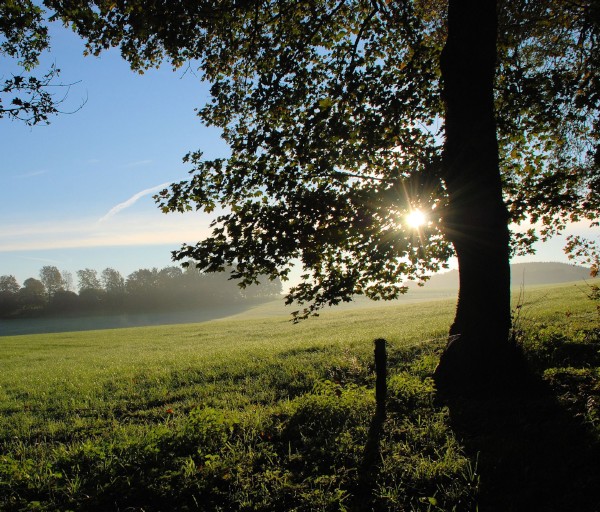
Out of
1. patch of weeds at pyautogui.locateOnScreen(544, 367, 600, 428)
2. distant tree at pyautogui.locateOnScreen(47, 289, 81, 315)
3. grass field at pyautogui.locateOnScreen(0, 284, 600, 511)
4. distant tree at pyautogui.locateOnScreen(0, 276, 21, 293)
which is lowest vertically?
distant tree at pyautogui.locateOnScreen(47, 289, 81, 315)

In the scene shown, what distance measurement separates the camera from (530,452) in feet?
15.6

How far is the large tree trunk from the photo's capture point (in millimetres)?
7746

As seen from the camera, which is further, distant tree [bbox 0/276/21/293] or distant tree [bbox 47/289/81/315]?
distant tree [bbox 0/276/21/293]

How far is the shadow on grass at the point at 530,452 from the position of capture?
392 cm

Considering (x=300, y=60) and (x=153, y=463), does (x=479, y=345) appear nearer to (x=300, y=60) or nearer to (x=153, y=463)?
(x=153, y=463)

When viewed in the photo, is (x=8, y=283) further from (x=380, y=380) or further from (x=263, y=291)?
(x=380, y=380)

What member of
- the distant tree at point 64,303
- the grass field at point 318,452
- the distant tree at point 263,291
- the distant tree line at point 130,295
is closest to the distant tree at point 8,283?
the distant tree line at point 130,295

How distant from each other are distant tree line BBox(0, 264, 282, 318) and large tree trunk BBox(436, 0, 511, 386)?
279 feet

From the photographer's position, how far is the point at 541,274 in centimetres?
15488

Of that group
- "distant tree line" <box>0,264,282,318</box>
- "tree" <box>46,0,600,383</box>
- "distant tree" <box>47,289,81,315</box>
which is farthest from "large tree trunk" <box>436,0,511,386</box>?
"distant tree" <box>47,289,81,315</box>

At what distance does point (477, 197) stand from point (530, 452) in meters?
4.80

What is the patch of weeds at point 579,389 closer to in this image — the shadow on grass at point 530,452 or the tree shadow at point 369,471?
the shadow on grass at point 530,452

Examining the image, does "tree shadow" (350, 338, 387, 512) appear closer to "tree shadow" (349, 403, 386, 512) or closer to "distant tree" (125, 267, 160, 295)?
"tree shadow" (349, 403, 386, 512)

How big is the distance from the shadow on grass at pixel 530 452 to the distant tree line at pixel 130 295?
284 feet
